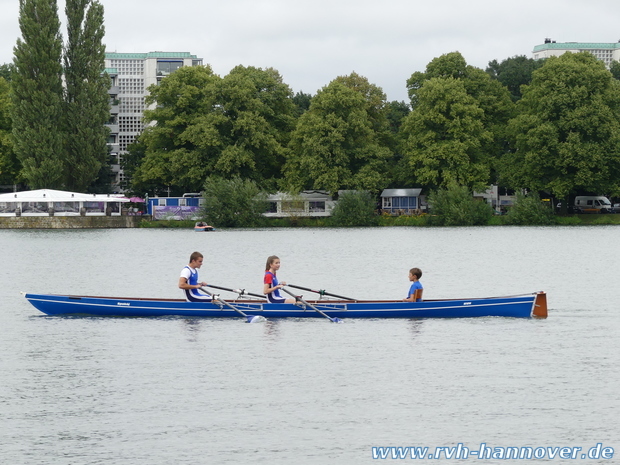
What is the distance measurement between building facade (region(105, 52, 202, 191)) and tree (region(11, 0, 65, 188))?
180 ft

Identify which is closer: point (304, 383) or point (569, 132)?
point (304, 383)

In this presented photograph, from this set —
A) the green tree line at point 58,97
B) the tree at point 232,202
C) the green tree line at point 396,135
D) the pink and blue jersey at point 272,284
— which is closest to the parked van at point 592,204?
the green tree line at point 396,135

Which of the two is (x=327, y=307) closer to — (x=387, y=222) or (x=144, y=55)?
(x=387, y=222)

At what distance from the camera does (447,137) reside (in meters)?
97.2

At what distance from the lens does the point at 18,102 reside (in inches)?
3868

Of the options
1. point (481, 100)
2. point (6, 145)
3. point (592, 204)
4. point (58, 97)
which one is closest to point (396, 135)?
point (481, 100)

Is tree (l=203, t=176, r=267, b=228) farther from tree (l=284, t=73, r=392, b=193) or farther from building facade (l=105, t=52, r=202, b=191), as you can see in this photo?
building facade (l=105, t=52, r=202, b=191)

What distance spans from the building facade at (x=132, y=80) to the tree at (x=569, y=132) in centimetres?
7452

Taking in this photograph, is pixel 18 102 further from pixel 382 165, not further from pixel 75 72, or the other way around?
pixel 382 165

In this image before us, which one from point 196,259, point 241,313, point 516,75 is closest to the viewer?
point 196,259

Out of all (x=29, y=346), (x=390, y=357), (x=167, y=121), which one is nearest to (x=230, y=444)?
(x=390, y=357)

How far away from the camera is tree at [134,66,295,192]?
100m

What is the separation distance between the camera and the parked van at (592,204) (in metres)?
106

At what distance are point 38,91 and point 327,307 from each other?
235ft
